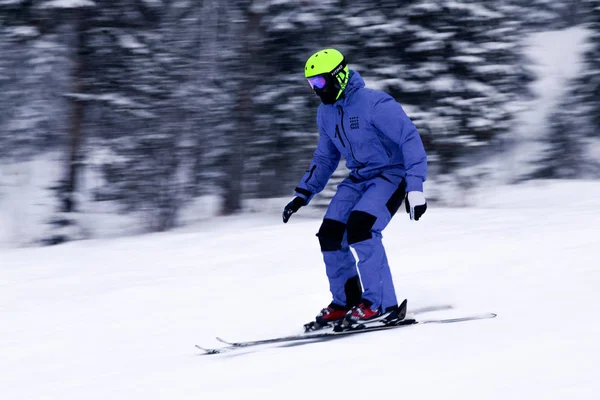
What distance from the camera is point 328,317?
5.03 metres

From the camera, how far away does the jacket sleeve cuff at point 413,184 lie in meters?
4.49

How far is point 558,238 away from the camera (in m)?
7.10

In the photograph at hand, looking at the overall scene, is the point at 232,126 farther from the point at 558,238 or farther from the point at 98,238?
the point at 558,238

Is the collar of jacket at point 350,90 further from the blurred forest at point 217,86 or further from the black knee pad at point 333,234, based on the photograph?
the blurred forest at point 217,86

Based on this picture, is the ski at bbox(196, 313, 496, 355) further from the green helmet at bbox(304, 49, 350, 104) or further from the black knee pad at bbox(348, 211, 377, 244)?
the green helmet at bbox(304, 49, 350, 104)

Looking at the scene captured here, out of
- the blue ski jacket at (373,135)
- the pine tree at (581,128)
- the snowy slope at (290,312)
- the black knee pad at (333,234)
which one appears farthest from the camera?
the pine tree at (581,128)

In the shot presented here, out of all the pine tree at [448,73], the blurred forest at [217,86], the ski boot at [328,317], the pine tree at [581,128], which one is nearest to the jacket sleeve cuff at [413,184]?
the ski boot at [328,317]

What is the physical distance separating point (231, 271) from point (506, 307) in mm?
3001

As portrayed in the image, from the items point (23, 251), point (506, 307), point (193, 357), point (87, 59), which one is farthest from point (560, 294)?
point (87, 59)

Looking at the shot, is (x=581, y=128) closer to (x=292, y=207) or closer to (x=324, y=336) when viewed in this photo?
(x=292, y=207)

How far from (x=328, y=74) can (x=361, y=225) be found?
947 mm

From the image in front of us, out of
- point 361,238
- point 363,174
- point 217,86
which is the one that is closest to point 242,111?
point 217,86

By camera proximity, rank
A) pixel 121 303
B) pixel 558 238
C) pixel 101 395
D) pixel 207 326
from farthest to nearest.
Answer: pixel 558 238, pixel 121 303, pixel 207 326, pixel 101 395

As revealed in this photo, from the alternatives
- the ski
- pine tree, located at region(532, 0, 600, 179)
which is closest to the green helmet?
the ski
